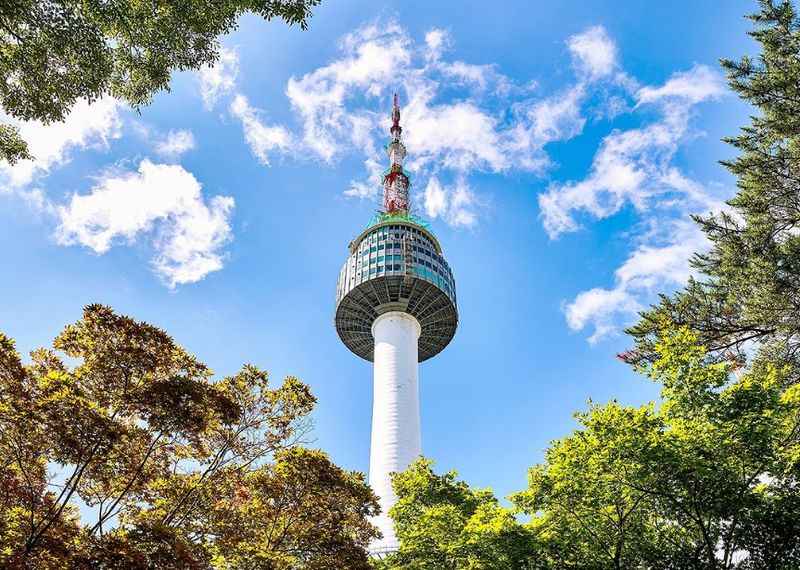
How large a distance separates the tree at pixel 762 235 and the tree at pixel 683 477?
603 cm

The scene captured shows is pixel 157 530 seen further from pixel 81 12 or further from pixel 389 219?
pixel 389 219

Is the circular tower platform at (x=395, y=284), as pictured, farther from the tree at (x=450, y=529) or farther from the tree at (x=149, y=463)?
the tree at (x=149, y=463)

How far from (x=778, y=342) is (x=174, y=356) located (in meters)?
22.8

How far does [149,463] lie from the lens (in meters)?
15.3

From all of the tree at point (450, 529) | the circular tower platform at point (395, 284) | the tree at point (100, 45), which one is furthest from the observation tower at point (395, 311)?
the tree at point (100, 45)

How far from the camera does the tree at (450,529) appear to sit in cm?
1898

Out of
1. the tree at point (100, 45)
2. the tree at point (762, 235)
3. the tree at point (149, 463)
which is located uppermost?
the tree at point (762, 235)

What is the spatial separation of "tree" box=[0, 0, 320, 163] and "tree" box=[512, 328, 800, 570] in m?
14.6

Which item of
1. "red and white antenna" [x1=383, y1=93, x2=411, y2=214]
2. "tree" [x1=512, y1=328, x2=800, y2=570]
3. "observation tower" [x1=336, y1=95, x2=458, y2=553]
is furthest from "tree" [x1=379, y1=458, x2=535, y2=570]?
"red and white antenna" [x1=383, y1=93, x2=411, y2=214]

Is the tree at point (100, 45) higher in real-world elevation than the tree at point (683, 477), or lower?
higher

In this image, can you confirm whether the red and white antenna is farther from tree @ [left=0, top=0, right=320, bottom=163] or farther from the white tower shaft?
tree @ [left=0, top=0, right=320, bottom=163]

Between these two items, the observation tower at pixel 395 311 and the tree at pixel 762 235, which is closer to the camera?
the tree at pixel 762 235

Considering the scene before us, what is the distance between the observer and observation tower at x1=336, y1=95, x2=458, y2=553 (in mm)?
47562

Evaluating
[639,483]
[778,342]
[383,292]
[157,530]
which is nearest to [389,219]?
[383,292]
